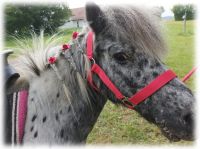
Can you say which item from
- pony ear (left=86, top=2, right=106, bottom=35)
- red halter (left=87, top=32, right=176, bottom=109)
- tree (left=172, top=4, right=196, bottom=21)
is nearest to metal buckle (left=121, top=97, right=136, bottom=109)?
red halter (left=87, top=32, right=176, bottom=109)

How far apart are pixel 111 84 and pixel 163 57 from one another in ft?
1.65

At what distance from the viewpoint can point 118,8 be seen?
2334 mm

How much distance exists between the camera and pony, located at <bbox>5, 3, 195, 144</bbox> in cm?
219

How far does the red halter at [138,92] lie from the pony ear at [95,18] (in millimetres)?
96

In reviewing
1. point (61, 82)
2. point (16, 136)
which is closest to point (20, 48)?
point (61, 82)

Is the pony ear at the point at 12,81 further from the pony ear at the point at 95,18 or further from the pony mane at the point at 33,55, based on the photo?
the pony ear at the point at 95,18

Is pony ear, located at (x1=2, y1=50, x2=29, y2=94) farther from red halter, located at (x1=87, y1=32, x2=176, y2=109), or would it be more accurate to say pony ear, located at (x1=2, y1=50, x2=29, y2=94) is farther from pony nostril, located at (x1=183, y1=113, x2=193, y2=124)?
pony nostril, located at (x1=183, y1=113, x2=193, y2=124)

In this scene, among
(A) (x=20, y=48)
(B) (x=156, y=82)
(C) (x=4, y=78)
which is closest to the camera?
(B) (x=156, y=82)

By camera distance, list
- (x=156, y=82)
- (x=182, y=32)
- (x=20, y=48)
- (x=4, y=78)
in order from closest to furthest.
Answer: (x=156, y=82) → (x=4, y=78) → (x=20, y=48) → (x=182, y=32)

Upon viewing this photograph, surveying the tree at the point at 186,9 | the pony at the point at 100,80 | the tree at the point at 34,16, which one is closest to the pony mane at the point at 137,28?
the pony at the point at 100,80

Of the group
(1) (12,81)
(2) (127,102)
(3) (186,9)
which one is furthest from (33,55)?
(3) (186,9)

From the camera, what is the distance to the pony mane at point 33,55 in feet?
8.23

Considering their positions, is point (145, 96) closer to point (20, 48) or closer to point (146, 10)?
point (146, 10)

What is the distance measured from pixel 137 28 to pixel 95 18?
0.36 m
